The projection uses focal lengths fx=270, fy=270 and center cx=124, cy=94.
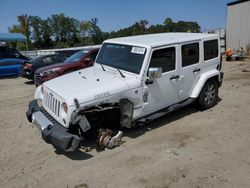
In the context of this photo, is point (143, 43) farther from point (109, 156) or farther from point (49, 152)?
point (49, 152)

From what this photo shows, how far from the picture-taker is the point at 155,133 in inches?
221

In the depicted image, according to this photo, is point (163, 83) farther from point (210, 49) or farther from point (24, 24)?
point (24, 24)

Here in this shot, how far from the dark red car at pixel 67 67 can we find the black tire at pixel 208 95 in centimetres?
473

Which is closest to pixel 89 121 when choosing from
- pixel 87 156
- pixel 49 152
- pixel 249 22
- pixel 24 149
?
pixel 87 156

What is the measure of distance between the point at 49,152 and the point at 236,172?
3.19 meters

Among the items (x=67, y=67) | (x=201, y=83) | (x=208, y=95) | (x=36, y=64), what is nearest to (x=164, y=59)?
(x=201, y=83)

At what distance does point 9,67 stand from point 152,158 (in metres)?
13.1

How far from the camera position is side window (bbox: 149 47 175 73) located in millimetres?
5488

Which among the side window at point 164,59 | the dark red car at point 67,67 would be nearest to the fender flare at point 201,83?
the side window at point 164,59

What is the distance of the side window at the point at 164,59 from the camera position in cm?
549

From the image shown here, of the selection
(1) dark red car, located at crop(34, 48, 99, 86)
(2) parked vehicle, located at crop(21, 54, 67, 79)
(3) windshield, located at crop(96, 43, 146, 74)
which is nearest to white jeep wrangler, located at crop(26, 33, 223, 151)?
(3) windshield, located at crop(96, 43, 146, 74)

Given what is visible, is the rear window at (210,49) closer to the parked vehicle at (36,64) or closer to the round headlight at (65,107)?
the round headlight at (65,107)

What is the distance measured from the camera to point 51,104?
5020mm

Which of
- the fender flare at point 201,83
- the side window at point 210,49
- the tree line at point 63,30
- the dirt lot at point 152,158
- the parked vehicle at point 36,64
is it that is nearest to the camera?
the dirt lot at point 152,158
